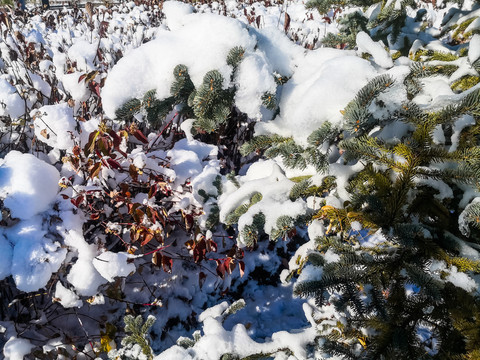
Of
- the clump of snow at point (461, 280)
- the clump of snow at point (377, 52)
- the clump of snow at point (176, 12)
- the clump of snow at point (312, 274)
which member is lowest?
the clump of snow at point (312, 274)

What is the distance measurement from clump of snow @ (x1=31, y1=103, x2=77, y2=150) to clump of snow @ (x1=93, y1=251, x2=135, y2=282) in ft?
2.66

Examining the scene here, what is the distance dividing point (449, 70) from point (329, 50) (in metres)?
0.64

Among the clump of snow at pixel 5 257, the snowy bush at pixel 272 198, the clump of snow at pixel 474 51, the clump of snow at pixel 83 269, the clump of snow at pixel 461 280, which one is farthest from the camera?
the clump of snow at pixel 83 269

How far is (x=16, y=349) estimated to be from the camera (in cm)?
168

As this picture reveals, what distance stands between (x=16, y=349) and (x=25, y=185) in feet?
3.00

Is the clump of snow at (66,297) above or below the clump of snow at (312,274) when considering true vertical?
below

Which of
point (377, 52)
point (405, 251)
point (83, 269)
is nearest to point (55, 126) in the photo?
point (83, 269)

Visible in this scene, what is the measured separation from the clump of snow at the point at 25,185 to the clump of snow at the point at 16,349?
714 millimetres

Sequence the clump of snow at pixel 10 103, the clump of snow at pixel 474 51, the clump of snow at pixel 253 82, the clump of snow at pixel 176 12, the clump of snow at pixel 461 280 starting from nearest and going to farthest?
the clump of snow at pixel 461 280, the clump of snow at pixel 474 51, the clump of snow at pixel 253 82, the clump of snow at pixel 176 12, the clump of snow at pixel 10 103

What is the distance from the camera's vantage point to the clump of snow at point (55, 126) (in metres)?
1.96

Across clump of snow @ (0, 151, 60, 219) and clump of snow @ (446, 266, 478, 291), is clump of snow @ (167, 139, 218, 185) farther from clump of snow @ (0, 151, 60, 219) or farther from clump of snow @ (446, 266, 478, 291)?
clump of snow @ (446, 266, 478, 291)

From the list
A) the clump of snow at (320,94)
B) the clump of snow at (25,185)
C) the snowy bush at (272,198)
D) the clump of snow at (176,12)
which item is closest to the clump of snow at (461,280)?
the snowy bush at (272,198)

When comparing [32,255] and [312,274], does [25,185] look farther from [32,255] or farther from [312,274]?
[312,274]

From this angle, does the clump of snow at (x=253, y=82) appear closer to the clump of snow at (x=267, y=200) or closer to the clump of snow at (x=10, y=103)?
the clump of snow at (x=267, y=200)
